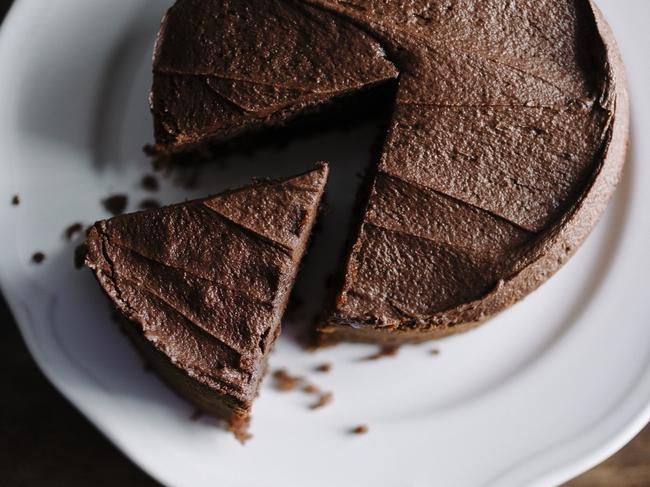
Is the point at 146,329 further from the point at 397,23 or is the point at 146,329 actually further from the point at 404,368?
the point at 397,23

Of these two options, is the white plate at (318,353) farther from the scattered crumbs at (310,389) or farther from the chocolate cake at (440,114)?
the chocolate cake at (440,114)

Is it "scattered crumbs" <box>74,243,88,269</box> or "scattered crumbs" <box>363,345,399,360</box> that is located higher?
"scattered crumbs" <box>74,243,88,269</box>

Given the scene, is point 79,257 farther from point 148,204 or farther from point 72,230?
point 148,204

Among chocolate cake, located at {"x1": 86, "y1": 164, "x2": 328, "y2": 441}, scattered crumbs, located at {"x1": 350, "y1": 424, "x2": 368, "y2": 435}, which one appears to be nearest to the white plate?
scattered crumbs, located at {"x1": 350, "y1": 424, "x2": 368, "y2": 435}

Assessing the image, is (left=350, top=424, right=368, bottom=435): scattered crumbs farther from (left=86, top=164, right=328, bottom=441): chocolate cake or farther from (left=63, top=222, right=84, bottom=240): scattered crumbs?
(left=63, top=222, right=84, bottom=240): scattered crumbs

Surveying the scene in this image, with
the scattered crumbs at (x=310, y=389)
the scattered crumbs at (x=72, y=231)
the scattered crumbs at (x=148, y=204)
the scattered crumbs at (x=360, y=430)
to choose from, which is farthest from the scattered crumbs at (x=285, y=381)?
the scattered crumbs at (x=72, y=231)

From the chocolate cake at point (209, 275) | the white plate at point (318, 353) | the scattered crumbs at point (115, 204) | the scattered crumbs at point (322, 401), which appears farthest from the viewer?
the scattered crumbs at point (115, 204)
